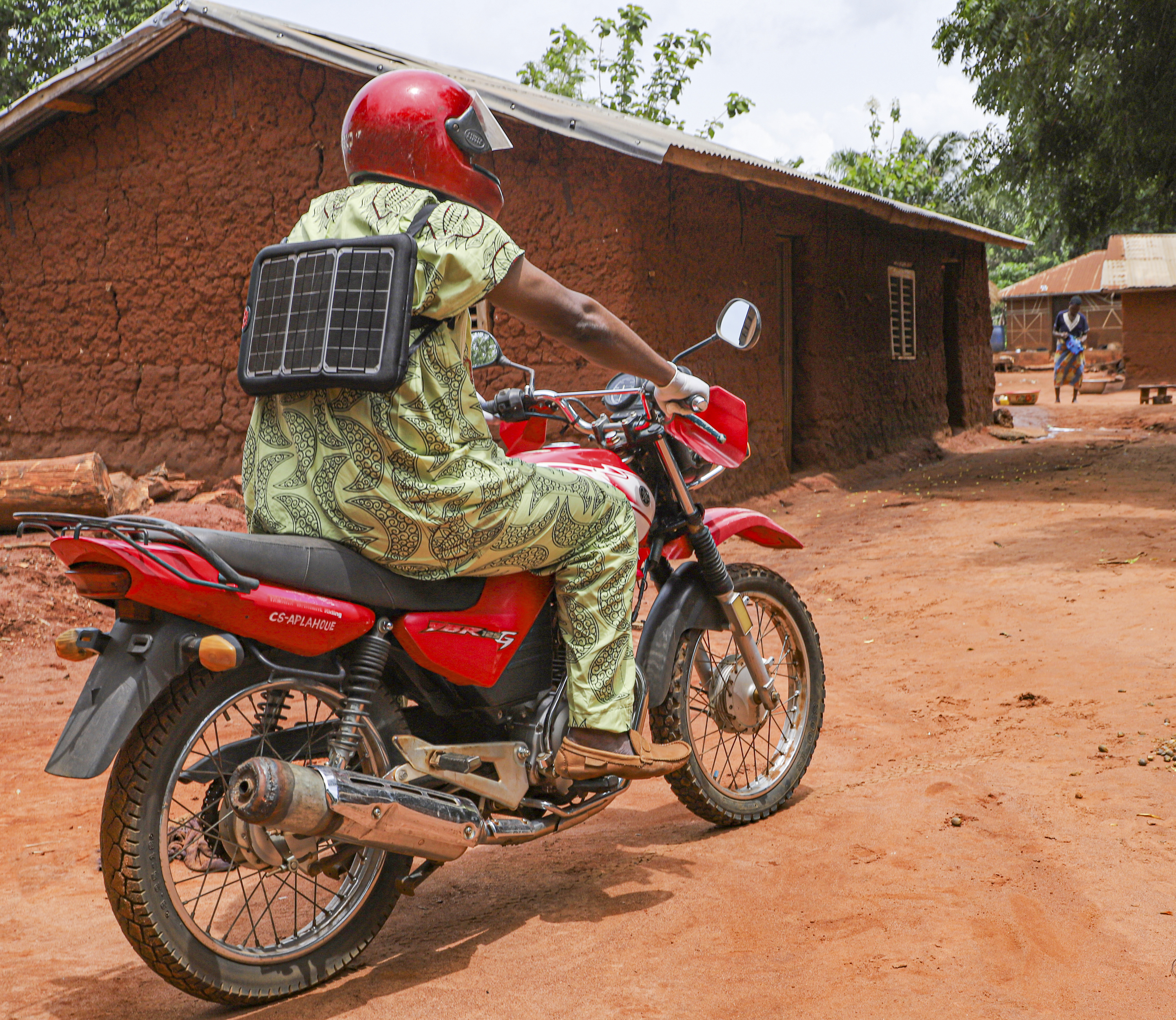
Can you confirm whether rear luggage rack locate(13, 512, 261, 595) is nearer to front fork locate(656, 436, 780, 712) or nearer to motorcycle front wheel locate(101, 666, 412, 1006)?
motorcycle front wheel locate(101, 666, 412, 1006)

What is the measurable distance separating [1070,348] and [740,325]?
776 inches

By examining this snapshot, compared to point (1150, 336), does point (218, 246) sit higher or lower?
higher

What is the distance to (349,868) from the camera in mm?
2486

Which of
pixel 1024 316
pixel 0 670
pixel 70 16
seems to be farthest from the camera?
pixel 1024 316

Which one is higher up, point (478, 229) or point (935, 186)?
point (935, 186)

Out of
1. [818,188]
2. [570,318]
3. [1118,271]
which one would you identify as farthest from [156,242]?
[1118,271]

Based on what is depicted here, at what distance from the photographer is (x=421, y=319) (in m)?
2.30

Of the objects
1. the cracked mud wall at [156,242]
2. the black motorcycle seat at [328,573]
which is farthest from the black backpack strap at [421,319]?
the cracked mud wall at [156,242]

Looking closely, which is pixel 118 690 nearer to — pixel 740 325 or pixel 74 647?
pixel 74 647

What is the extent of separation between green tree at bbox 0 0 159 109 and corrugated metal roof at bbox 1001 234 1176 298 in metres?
18.8

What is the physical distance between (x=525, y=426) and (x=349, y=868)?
132cm

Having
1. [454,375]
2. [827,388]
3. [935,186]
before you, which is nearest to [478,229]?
[454,375]

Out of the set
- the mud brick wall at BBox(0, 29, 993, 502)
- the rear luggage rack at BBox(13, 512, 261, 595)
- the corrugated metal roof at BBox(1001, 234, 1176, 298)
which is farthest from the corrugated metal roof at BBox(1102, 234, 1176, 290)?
the rear luggage rack at BBox(13, 512, 261, 595)

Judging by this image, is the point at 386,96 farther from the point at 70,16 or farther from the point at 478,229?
the point at 70,16
